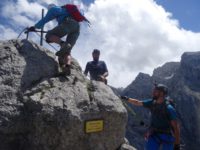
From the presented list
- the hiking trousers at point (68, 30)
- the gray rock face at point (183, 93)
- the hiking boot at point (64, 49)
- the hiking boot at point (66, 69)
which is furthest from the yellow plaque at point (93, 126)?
the gray rock face at point (183, 93)

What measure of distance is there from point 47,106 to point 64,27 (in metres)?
3.49

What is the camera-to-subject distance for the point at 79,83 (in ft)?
40.5

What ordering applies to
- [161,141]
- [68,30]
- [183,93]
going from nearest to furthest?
[161,141]
[68,30]
[183,93]

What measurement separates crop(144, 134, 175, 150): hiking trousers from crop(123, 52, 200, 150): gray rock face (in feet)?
382

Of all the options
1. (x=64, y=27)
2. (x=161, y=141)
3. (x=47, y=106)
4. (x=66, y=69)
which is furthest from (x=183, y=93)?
(x=47, y=106)

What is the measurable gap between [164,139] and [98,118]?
2.42 m

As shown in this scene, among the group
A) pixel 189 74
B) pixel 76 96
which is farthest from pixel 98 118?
→ pixel 189 74

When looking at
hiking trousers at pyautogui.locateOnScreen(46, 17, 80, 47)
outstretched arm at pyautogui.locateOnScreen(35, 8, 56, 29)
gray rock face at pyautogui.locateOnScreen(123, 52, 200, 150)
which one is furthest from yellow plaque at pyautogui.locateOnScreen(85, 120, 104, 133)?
gray rock face at pyautogui.locateOnScreen(123, 52, 200, 150)

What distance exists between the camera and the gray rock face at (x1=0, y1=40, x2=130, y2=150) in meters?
10.7

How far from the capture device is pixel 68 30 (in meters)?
13.1

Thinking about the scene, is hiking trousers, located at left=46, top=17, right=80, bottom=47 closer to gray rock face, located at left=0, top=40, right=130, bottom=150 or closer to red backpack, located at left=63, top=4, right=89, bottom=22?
red backpack, located at left=63, top=4, right=89, bottom=22

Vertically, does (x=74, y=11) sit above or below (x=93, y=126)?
above

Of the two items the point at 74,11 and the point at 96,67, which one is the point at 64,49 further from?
the point at 96,67

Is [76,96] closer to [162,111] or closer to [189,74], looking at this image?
[162,111]
